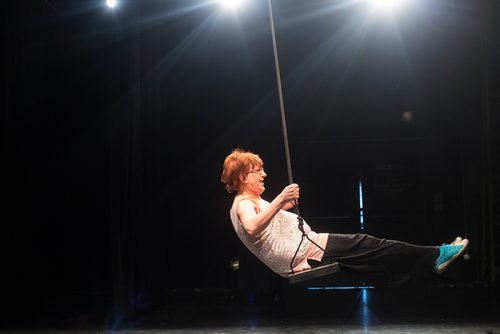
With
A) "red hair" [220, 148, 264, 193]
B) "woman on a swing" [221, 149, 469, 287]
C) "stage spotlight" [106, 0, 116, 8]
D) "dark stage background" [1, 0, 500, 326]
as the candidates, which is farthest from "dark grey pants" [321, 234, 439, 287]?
"stage spotlight" [106, 0, 116, 8]

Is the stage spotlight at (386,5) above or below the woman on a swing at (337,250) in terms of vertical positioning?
above

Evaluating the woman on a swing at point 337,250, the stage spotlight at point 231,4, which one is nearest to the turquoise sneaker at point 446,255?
the woman on a swing at point 337,250

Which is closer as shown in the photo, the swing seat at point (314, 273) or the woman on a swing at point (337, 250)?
the swing seat at point (314, 273)

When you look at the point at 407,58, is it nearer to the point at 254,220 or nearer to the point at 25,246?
the point at 254,220

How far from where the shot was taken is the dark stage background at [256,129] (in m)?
5.87

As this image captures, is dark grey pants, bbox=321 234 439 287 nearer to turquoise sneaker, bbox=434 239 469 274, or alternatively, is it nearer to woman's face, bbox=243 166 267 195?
turquoise sneaker, bbox=434 239 469 274

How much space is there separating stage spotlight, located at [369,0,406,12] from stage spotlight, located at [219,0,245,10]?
1.48 m

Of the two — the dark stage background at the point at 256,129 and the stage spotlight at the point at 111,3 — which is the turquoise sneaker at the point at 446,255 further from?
the stage spotlight at the point at 111,3

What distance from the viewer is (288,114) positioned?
6.29 m

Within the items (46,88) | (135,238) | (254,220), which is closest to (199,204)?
(135,238)

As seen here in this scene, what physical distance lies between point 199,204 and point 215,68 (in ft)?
5.66

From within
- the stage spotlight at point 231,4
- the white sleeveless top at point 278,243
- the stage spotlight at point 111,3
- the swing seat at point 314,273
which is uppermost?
the stage spotlight at point 231,4

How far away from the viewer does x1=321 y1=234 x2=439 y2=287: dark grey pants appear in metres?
2.76

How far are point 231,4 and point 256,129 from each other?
1.42 meters
